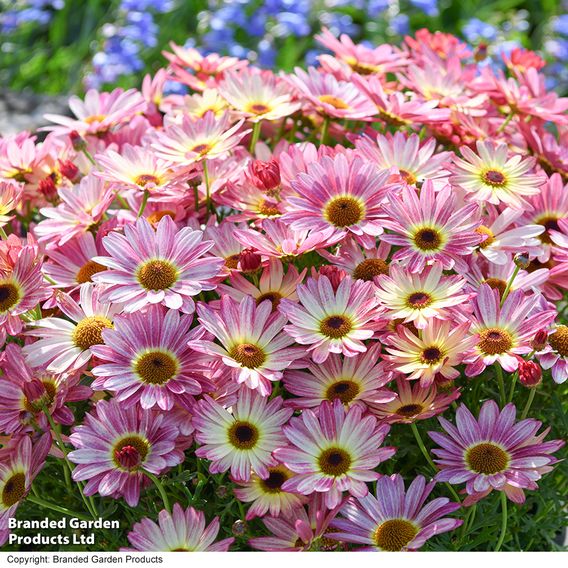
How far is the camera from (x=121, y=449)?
97cm

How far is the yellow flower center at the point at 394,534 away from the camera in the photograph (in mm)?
965

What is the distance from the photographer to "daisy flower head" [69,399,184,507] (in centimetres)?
95

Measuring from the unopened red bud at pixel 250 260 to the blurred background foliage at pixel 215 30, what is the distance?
238 cm

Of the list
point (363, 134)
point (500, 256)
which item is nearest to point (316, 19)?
point (363, 134)

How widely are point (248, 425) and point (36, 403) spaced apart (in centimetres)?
24

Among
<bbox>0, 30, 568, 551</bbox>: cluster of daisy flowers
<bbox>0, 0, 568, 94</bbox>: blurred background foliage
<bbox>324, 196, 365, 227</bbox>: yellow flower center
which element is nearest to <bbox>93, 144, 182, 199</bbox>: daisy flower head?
<bbox>0, 30, 568, 551</bbox>: cluster of daisy flowers

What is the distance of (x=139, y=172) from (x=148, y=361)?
35cm

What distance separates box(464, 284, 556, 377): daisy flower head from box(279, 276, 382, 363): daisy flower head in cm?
12

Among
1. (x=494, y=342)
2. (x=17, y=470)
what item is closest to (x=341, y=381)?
(x=494, y=342)

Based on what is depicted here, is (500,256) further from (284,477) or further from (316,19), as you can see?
(316,19)

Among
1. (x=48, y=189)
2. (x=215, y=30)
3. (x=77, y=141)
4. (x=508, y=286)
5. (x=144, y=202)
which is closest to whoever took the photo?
(x=508, y=286)

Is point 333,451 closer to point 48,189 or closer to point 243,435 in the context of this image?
point 243,435

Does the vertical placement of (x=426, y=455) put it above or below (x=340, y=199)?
below

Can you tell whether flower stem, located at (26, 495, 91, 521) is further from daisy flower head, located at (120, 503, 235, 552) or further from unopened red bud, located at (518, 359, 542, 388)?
unopened red bud, located at (518, 359, 542, 388)
